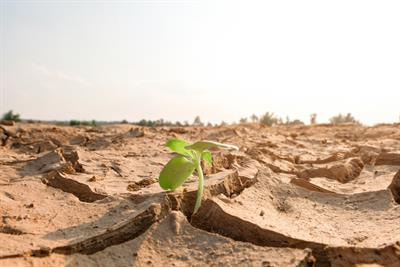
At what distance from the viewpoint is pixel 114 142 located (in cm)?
525

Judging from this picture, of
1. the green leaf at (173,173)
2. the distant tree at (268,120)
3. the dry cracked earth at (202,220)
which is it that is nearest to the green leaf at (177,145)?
the green leaf at (173,173)

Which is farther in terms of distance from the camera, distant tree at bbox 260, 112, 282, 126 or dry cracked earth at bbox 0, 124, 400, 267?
distant tree at bbox 260, 112, 282, 126

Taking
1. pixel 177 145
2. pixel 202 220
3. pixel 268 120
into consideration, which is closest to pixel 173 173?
pixel 177 145

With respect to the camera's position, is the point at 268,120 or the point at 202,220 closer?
the point at 202,220

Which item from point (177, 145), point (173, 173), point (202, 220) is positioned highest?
point (177, 145)

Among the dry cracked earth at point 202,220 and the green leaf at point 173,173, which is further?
the green leaf at point 173,173

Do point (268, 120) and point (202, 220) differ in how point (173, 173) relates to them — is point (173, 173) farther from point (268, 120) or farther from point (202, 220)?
point (268, 120)

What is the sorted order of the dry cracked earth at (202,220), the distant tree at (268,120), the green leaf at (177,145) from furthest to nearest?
the distant tree at (268,120) < the green leaf at (177,145) < the dry cracked earth at (202,220)

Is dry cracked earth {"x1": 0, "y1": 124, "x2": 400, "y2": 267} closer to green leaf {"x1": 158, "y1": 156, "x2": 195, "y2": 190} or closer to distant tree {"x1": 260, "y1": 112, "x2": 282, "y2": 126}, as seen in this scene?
green leaf {"x1": 158, "y1": 156, "x2": 195, "y2": 190}

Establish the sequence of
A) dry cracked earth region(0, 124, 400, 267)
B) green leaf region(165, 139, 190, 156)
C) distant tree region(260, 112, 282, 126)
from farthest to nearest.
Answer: distant tree region(260, 112, 282, 126) < green leaf region(165, 139, 190, 156) < dry cracked earth region(0, 124, 400, 267)

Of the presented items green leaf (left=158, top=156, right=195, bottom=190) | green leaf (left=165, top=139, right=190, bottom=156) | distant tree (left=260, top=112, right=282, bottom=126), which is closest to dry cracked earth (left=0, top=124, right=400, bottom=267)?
green leaf (left=158, top=156, right=195, bottom=190)

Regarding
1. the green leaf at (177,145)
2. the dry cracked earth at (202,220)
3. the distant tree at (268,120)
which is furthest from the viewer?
the distant tree at (268,120)

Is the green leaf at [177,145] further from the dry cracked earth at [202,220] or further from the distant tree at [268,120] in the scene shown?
the distant tree at [268,120]

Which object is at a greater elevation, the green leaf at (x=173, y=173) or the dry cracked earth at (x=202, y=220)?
the green leaf at (x=173, y=173)
